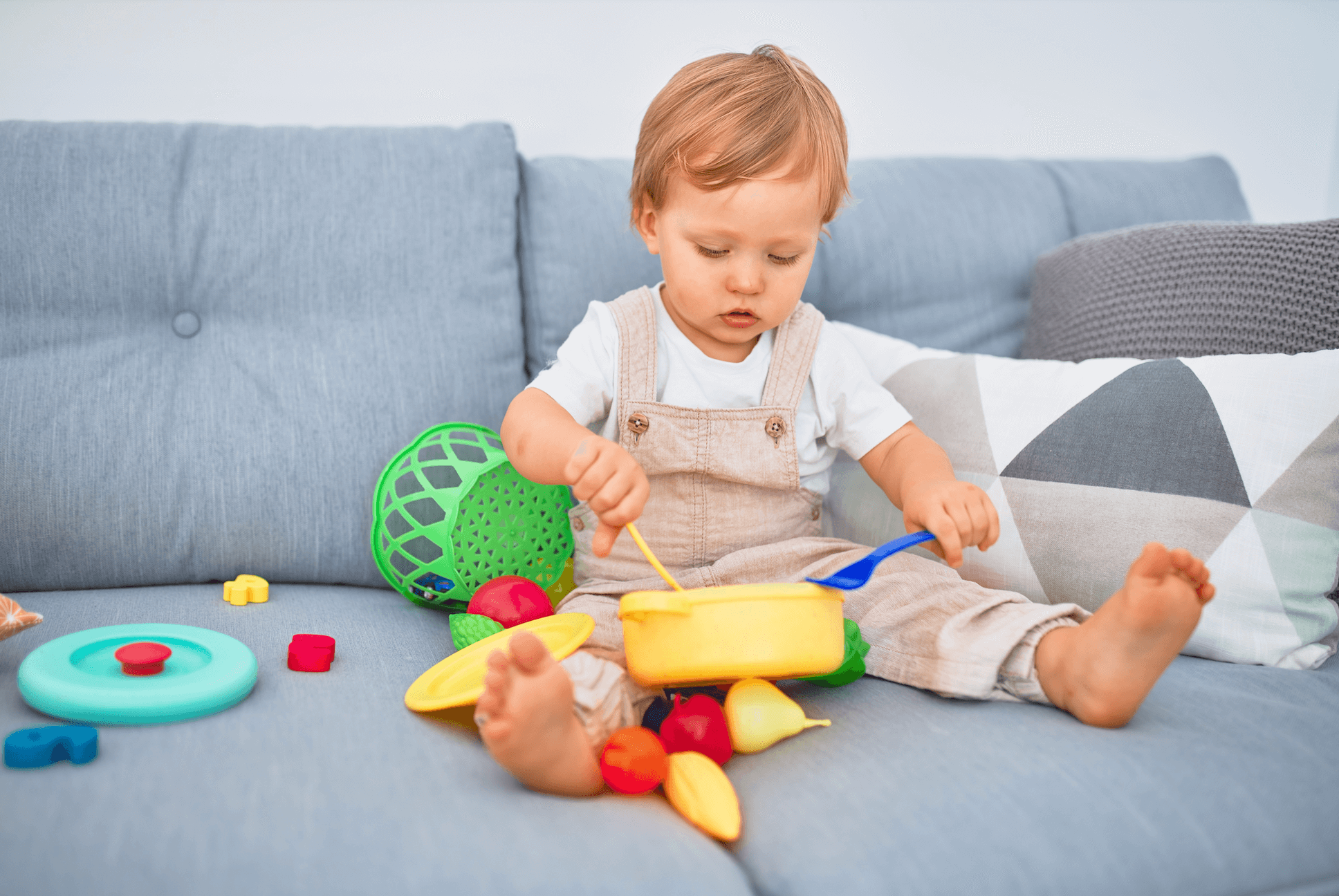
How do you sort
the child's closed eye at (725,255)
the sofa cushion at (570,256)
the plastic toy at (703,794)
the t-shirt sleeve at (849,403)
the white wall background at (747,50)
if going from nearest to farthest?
1. the plastic toy at (703,794)
2. the child's closed eye at (725,255)
3. the t-shirt sleeve at (849,403)
4. the sofa cushion at (570,256)
5. the white wall background at (747,50)

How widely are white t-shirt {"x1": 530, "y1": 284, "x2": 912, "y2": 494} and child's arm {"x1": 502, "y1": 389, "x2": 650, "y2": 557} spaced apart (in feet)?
0.19

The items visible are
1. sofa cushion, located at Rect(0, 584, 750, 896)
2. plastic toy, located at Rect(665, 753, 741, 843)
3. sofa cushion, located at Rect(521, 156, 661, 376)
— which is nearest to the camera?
sofa cushion, located at Rect(0, 584, 750, 896)

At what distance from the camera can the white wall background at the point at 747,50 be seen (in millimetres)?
1435

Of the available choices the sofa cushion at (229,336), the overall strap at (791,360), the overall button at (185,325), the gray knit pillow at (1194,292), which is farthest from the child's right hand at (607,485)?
the gray knit pillow at (1194,292)

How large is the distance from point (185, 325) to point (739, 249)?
2.38 ft

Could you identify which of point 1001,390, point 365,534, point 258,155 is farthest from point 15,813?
point 1001,390

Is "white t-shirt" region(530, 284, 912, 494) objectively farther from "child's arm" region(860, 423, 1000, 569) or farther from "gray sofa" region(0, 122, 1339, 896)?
"gray sofa" region(0, 122, 1339, 896)

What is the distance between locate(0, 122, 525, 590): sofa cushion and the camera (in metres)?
1.05

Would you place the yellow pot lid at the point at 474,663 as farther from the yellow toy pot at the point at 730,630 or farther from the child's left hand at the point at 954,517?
the child's left hand at the point at 954,517

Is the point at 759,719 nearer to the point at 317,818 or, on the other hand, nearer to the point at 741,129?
the point at 317,818

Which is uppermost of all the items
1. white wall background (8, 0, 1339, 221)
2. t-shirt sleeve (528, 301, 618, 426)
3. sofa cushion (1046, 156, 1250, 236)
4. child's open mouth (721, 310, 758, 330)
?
white wall background (8, 0, 1339, 221)

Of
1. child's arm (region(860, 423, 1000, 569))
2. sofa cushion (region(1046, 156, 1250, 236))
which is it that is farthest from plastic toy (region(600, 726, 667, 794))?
sofa cushion (region(1046, 156, 1250, 236))

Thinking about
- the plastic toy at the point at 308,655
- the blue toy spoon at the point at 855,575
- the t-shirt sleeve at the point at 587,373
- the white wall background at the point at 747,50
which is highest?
the white wall background at the point at 747,50

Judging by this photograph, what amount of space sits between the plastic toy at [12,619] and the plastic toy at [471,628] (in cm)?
38
